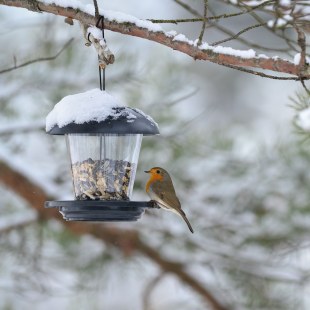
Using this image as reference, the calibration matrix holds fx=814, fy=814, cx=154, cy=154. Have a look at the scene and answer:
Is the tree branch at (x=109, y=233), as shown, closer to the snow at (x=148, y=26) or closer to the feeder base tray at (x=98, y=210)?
the feeder base tray at (x=98, y=210)

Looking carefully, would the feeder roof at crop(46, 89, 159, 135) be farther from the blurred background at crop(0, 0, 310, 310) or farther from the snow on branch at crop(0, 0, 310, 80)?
the blurred background at crop(0, 0, 310, 310)

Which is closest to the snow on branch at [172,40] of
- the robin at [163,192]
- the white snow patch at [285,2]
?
the white snow patch at [285,2]

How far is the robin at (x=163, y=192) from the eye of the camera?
3.03 metres

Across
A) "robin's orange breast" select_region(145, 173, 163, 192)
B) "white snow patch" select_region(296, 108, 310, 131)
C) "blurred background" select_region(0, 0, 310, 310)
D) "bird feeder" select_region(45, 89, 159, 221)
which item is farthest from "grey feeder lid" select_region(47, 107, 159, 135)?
"blurred background" select_region(0, 0, 310, 310)

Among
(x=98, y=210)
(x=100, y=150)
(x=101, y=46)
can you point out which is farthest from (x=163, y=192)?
(x=101, y=46)

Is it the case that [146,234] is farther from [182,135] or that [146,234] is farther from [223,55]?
[223,55]

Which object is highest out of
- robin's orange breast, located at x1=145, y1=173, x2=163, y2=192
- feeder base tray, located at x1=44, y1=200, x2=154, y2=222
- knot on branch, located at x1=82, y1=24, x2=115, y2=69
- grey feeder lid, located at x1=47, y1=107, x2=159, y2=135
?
knot on branch, located at x1=82, y1=24, x2=115, y2=69

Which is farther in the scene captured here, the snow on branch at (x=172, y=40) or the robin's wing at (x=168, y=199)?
the robin's wing at (x=168, y=199)

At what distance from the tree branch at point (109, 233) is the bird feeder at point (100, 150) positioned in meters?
1.61

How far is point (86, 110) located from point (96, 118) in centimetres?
5

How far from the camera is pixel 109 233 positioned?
4684mm

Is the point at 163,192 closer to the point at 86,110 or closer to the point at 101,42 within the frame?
the point at 86,110

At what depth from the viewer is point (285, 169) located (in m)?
4.87

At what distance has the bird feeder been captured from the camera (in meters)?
2.44
